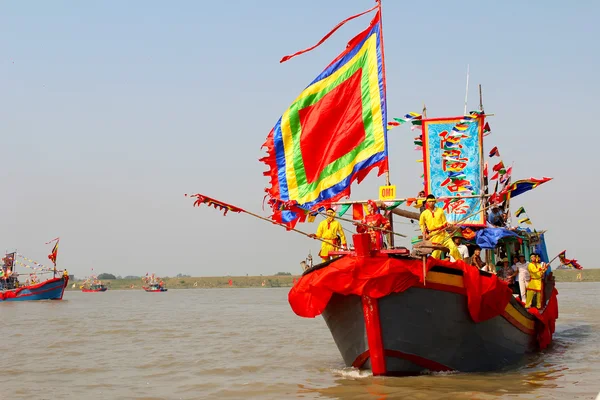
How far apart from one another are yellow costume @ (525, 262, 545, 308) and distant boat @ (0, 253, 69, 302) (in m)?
46.9

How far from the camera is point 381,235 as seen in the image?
13.4 meters

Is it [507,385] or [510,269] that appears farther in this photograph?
[510,269]

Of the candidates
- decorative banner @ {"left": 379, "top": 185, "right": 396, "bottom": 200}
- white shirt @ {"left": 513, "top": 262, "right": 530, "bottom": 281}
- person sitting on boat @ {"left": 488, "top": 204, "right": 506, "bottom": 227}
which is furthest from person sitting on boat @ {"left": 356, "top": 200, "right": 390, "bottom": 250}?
person sitting on boat @ {"left": 488, "top": 204, "right": 506, "bottom": 227}

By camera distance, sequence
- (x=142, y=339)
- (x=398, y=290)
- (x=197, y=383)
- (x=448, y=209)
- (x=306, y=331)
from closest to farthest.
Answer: (x=398, y=290) < (x=197, y=383) < (x=448, y=209) < (x=142, y=339) < (x=306, y=331)

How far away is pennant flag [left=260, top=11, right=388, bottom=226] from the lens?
14.1 m

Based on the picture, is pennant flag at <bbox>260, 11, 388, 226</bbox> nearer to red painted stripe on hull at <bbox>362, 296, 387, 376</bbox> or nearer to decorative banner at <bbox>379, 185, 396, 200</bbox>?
decorative banner at <bbox>379, 185, 396, 200</bbox>

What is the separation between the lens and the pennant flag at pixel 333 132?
14.1 metres

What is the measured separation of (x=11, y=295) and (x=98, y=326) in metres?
32.0

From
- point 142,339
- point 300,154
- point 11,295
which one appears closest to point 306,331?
point 142,339

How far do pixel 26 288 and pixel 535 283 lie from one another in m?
48.2

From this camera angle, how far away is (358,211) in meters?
14.6

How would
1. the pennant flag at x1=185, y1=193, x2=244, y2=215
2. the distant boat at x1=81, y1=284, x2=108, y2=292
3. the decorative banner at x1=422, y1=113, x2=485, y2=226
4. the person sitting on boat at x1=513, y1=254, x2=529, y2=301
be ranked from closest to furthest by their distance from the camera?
the pennant flag at x1=185, y1=193, x2=244, y2=215, the person sitting on boat at x1=513, y1=254, x2=529, y2=301, the decorative banner at x1=422, y1=113, x2=485, y2=226, the distant boat at x1=81, y1=284, x2=108, y2=292

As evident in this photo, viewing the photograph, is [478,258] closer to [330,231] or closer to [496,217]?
[496,217]

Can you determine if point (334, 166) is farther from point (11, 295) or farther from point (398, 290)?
point (11, 295)
